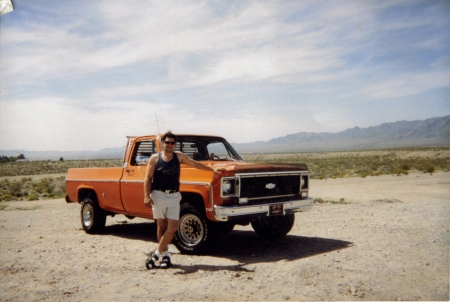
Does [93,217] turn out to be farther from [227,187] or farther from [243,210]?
[243,210]

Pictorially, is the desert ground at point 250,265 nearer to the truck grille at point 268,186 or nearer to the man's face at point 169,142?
the truck grille at point 268,186

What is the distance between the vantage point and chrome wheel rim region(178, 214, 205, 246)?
6273mm

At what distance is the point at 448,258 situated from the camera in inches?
217

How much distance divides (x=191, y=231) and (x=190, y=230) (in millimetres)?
23

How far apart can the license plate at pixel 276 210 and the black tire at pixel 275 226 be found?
1.12 m

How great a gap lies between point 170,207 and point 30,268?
2.28 m

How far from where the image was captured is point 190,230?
6367 millimetres

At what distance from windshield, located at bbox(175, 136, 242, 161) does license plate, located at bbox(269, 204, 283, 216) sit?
196cm

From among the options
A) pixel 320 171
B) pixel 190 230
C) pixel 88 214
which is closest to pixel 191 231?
pixel 190 230

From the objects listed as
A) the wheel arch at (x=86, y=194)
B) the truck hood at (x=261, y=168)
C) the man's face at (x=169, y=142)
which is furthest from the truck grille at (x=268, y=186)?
the wheel arch at (x=86, y=194)

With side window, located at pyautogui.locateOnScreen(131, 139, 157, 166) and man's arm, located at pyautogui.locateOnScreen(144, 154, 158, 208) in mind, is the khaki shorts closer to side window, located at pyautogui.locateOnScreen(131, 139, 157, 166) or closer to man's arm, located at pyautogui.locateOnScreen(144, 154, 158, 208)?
man's arm, located at pyautogui.locateOnScreen(144, 154, 158, 208)

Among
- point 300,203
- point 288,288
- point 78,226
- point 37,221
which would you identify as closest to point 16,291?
point 288,288

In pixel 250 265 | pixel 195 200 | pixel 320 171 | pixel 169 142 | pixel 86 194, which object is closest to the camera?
pixel 169 142

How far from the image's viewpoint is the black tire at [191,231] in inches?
241
